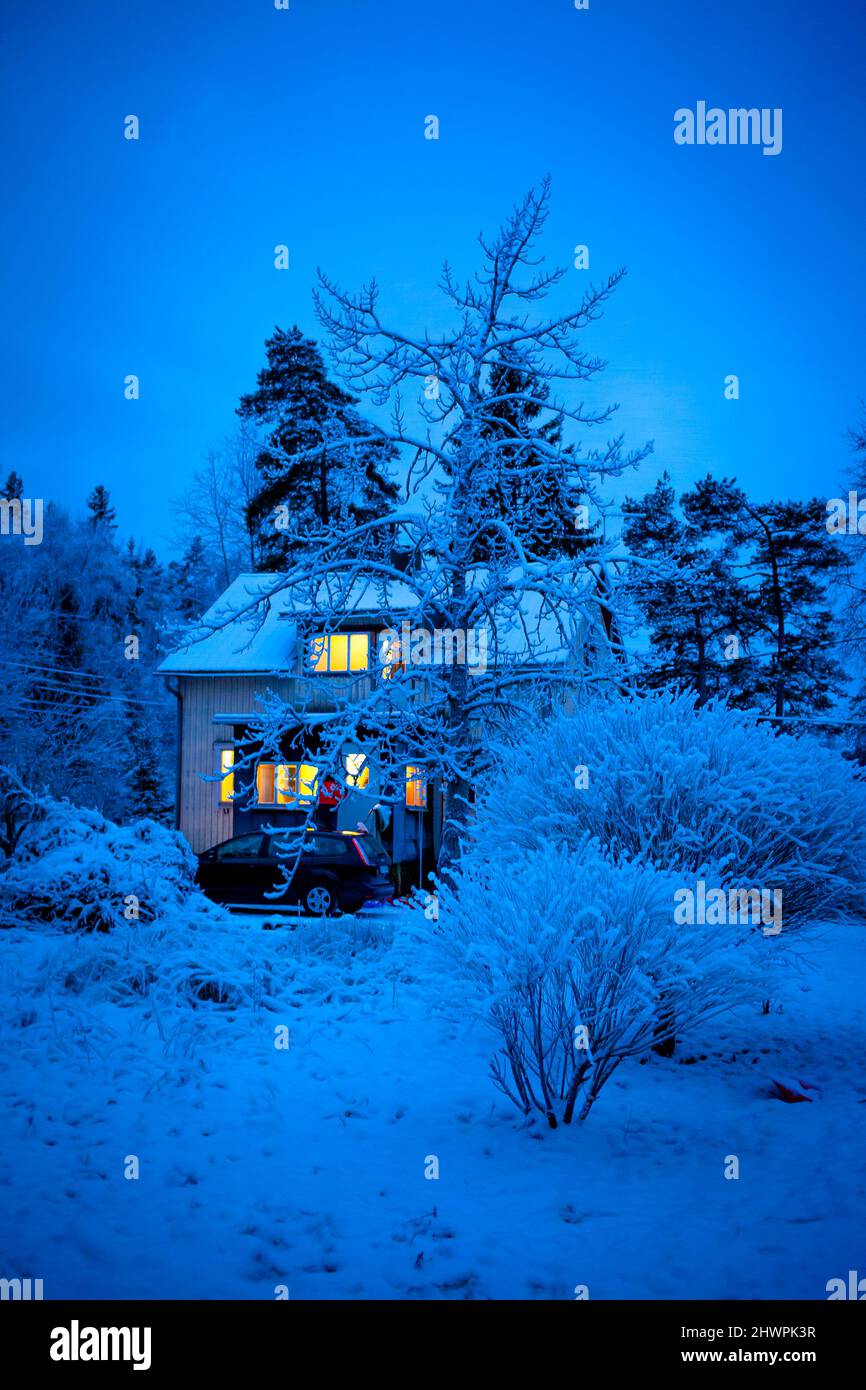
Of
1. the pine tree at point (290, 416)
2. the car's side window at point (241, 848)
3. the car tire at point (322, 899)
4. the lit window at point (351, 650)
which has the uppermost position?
the pine tree at point (290, 416)

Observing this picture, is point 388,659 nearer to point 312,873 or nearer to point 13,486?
point 312,873

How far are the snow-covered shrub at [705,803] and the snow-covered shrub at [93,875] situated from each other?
4.14m

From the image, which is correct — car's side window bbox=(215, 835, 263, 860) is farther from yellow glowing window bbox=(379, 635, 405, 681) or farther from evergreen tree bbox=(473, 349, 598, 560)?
evergreen tree bbox=(473, 349, 598, 560)

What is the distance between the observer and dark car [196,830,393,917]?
14.9 meters

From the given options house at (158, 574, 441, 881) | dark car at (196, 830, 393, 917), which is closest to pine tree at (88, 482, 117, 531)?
house at (158, 574, 441, 881)

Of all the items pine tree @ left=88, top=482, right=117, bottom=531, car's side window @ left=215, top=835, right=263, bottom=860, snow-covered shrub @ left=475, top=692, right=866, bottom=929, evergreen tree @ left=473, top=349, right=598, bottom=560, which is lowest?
car's side window @ left=215, top=835, right=263, bottom=860

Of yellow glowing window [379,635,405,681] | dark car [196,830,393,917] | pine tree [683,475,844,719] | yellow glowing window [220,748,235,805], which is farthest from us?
pine tree [683,475,844,719]

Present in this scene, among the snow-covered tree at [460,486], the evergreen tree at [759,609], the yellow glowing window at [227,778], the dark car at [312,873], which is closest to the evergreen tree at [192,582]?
the yellow glowing window at [227,778]

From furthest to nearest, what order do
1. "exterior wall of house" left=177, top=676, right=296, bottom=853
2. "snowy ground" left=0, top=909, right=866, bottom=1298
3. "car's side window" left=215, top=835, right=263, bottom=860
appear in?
"exterior wall of house" left=177, top=676, right=296, bottom=853 → "car's side window" left=215, top=835, right=263, bottom=860 → "snowy ground" left=0, top=909, right=866, bottom=1298

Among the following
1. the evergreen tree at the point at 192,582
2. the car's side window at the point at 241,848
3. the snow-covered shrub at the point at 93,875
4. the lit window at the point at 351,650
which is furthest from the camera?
the evergreen tree at the point at 192,582

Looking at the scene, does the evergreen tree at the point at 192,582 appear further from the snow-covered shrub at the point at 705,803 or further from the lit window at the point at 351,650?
the snow-covered shrub at the point at 705,803

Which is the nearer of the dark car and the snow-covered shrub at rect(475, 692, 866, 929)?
the snow-covered shrub at rect(475, 692, 866, 929)

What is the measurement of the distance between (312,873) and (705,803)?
29.6ft

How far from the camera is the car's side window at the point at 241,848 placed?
15469mm
